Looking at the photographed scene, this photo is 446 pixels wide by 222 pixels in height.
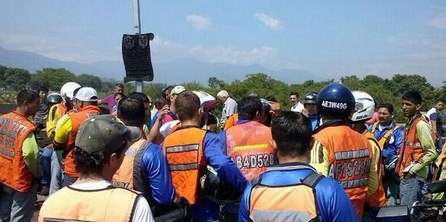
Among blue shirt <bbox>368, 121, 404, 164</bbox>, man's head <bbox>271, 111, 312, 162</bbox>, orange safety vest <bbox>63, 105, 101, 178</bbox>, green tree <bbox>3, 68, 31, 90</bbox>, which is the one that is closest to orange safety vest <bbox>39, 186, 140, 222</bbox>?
man's head <bbox>271, 111, 312, 162</bbox>

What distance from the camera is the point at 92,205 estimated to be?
2.11 meters

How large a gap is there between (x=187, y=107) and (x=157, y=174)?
76 centimetres

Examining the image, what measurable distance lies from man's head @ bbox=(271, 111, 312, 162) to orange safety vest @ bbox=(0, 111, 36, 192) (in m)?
3.93

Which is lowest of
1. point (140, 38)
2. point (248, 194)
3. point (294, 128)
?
point (248, 194)

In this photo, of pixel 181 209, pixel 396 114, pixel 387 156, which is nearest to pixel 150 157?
pixel 181 209

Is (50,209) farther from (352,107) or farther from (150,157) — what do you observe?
(352,107)

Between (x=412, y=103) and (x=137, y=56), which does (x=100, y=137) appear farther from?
(x=137, y=56)

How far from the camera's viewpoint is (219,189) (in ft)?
13.3

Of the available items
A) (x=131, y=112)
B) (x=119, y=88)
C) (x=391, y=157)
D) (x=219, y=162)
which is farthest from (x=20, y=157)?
(x=391, y=157)

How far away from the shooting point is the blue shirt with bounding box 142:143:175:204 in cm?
356

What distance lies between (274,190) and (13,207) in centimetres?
439

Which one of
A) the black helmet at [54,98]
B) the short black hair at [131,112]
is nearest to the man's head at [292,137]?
the short black hair at [131,112]

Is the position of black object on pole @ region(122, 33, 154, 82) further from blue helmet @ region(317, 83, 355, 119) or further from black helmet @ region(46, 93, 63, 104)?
blue helmet @ region(317, 83, 355, 119)

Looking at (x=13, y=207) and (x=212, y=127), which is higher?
(x=212, y=127)
